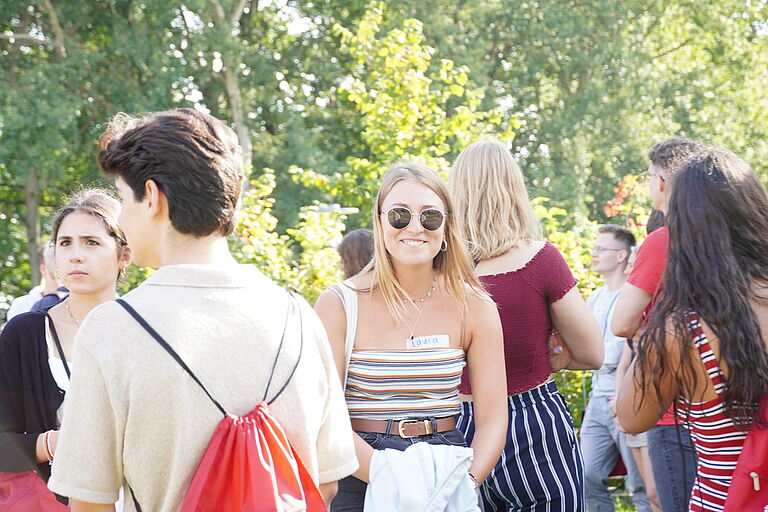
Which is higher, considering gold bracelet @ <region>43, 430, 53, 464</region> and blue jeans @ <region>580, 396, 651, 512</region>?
gold bracelet @ <region>43, 430, 53, 464</region>

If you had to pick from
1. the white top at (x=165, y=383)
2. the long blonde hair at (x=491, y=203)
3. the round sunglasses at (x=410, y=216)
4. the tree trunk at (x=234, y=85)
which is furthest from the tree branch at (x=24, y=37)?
→ the white top at (x=165, y=383)

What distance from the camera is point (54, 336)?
3016 millimetres

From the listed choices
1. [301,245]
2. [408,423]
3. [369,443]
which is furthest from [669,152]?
[301,245]

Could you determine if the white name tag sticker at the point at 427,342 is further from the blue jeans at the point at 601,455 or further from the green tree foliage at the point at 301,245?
the green tree foliage at the point at 301,245

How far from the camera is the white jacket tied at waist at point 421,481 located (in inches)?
107

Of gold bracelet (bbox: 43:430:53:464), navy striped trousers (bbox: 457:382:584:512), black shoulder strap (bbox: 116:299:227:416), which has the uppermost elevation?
black shoulder strap (bbox: 116:299:227:416)

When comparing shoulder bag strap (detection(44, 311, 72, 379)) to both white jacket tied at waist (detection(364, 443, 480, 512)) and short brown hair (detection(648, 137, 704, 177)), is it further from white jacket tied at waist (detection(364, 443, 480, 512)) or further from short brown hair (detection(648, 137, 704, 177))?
short brown hair (detection(648, 137, 704, 177))

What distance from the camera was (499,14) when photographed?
23578 millimetres

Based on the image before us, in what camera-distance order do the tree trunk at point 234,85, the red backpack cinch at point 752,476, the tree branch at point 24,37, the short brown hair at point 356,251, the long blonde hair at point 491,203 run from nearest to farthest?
the red backpack cinch at point 752,476 < the long blonde hair at point 491,203 < the short brown hair at point 356,251 < the tree branch at point 24,37 < the tree trunk at point 234,85

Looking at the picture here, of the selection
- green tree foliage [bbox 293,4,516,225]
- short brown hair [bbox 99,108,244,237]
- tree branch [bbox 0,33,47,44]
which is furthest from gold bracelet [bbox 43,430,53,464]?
tree branch [bbox 0,33,47,44]

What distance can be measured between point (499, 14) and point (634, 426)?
22.0 m

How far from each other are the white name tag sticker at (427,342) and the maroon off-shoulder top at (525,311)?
401mm

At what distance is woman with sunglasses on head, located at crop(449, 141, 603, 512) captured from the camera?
328 centimetres

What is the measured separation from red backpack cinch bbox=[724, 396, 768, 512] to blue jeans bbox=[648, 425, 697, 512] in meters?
1.71
